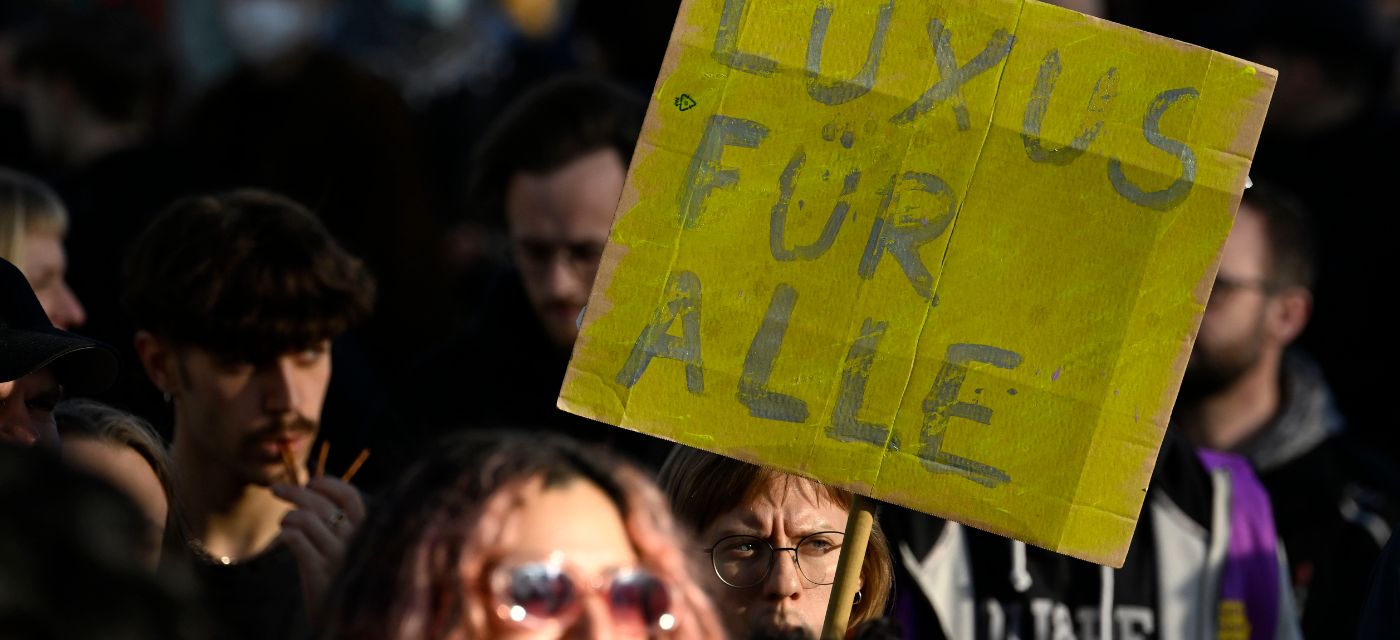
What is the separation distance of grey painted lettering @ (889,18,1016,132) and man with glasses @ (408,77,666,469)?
58.0 inches

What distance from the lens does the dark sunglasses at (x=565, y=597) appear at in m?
1.84

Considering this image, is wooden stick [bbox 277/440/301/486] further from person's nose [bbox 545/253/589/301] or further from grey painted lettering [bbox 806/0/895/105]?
grey painted lettering [bbox 806/0/895/105]

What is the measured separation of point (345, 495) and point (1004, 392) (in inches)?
41.4

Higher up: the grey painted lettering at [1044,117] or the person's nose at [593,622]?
the grey painted lettering at [1044,117]

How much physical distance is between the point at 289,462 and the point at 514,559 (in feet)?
4.49

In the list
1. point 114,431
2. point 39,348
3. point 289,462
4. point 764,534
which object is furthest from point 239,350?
point 764,534

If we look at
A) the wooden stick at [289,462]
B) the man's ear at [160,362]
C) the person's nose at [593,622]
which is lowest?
the wooden stick at [289,462]

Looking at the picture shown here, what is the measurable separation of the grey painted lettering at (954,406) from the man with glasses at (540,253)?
139 cm

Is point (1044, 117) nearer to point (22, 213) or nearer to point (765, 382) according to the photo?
point (765, 382)

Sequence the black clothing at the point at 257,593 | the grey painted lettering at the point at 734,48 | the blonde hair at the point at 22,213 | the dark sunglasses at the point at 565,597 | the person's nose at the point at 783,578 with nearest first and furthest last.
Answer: the dark sunglasses at the point at 565,597
the grey painted lettering at the point at 734,48
the person's nose at the point at 783,578
the black clothing at the point at 257,593
the blonde hair at the point at 22,213

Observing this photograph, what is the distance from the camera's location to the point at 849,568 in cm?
234

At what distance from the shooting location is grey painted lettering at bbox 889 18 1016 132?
2389 millimetres

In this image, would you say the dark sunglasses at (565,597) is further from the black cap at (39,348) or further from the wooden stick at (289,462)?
the wooden stick at (289,462)

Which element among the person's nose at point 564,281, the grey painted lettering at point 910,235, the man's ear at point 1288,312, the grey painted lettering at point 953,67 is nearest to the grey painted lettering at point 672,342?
the grey painted lettering at point 910,235
